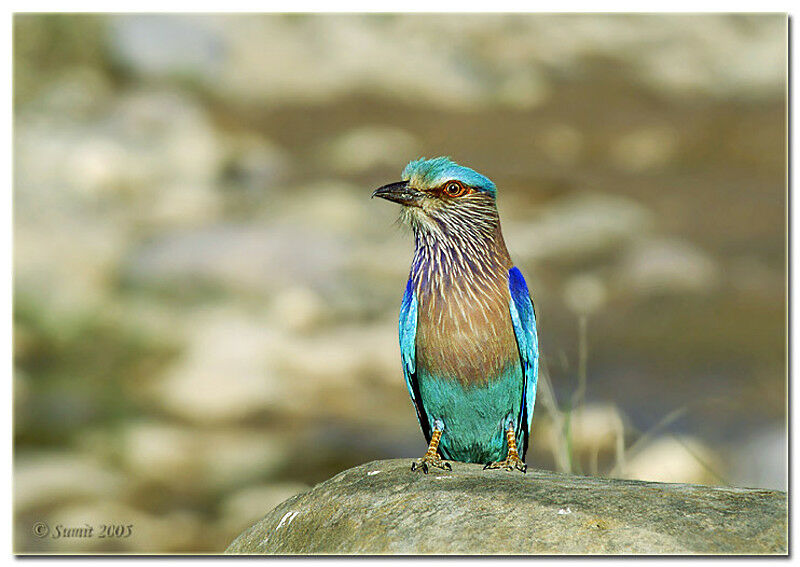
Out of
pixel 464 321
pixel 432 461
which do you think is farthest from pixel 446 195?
pixel 432 461

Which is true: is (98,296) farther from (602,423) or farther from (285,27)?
(602,423)

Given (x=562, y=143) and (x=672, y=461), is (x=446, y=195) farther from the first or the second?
(x=672, y=461)

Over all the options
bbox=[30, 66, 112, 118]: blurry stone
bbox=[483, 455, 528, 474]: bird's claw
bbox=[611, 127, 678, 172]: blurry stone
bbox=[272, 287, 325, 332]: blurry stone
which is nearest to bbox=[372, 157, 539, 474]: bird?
bbox=[483, 455, 528, 474]: bird's claw

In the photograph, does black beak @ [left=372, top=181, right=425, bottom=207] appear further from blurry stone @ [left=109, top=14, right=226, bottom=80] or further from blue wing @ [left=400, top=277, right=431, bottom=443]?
blurry stone @ [left=109, top=14, right=226, bottom=80]

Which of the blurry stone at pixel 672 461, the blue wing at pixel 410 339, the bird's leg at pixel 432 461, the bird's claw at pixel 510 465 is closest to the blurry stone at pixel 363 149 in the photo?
the blue wing at pixel 410 339

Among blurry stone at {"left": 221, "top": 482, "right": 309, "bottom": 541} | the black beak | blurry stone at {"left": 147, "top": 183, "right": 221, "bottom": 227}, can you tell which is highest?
blurry stone at {"left": 147, "top": 183, "right": 221, "bottom": 227}

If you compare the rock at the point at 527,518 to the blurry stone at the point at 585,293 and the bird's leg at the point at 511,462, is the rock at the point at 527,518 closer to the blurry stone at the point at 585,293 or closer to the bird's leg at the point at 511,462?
the bird's leg at the point at 511,462

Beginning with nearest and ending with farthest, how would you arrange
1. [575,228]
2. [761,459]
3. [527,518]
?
[527,518]
[761,459]
[575,228]

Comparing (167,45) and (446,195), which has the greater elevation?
(167,45)
